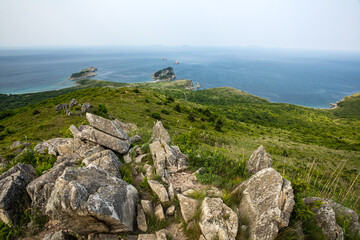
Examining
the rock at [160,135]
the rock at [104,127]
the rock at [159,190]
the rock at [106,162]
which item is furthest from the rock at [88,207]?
the rock at [160,135]

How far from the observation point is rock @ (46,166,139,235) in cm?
436

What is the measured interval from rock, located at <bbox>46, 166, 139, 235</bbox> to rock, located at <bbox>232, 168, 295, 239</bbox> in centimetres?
383

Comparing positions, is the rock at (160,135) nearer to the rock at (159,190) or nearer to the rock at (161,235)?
the rock at (159,190)

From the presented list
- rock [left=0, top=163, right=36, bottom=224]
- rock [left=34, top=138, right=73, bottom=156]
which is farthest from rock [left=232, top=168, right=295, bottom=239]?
rock [left=34, top=138, right=73, bottom=156]

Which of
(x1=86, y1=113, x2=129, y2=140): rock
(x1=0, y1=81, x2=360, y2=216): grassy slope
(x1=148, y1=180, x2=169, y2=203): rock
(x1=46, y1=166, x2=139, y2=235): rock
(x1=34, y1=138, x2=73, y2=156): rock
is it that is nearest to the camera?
(x1=46, y1=166, x2=139, y2=235): rock

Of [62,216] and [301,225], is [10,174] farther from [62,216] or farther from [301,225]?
[301,225]

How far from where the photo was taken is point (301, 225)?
5195 mm

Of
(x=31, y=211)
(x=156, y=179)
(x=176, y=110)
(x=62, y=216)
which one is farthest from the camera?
(x=176, y=110)

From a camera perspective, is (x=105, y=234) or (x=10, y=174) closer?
(x=105, y=234)

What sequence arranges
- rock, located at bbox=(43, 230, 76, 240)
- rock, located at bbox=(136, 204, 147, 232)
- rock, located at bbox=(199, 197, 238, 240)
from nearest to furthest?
rock, located at bbox=(43, 230, 76, 240)
rock, located at bbox=(199, 197, 238, 240)
rock, located at bbox=(136, 204, 147, 232)

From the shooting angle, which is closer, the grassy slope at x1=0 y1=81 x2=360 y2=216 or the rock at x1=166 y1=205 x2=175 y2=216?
the rock at x1=166 y1=205 x2=175 y2=216

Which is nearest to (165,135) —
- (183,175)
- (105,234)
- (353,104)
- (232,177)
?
(183,175)

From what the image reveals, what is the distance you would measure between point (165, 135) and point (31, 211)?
7.29 m

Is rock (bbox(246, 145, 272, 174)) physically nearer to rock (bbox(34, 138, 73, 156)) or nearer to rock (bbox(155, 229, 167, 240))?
rock (bbox(155, 229, 167, 240))
